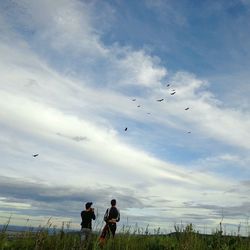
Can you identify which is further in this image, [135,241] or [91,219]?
[91,219]

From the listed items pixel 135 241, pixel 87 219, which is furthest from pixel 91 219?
pixel 135 241

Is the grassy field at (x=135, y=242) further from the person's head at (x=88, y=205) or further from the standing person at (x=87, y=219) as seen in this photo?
the person's head at (x=88, y=205)


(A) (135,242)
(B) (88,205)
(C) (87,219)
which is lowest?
(A) (135,242)

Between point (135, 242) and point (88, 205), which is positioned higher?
point (88, 205)

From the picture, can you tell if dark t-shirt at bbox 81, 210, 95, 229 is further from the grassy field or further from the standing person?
the grassy field

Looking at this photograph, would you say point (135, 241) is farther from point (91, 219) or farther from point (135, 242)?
point (91, 219)

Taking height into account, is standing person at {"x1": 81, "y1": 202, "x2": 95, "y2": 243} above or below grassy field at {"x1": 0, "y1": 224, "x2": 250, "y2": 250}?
above

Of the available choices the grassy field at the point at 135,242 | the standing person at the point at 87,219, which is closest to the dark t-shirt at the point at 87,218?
the standing person at the point at 87,219

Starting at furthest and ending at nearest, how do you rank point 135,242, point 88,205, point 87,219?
point 88,205, point 87,219, point 135,242

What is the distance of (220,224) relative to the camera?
45.6ft

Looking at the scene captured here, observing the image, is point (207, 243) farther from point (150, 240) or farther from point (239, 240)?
point (150, 240)

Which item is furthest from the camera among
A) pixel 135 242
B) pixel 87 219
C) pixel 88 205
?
pixel 88 205

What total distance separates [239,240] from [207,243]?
3.93ft

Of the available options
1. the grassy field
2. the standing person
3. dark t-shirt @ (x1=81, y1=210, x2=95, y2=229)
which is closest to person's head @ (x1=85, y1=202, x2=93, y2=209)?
the standing person
